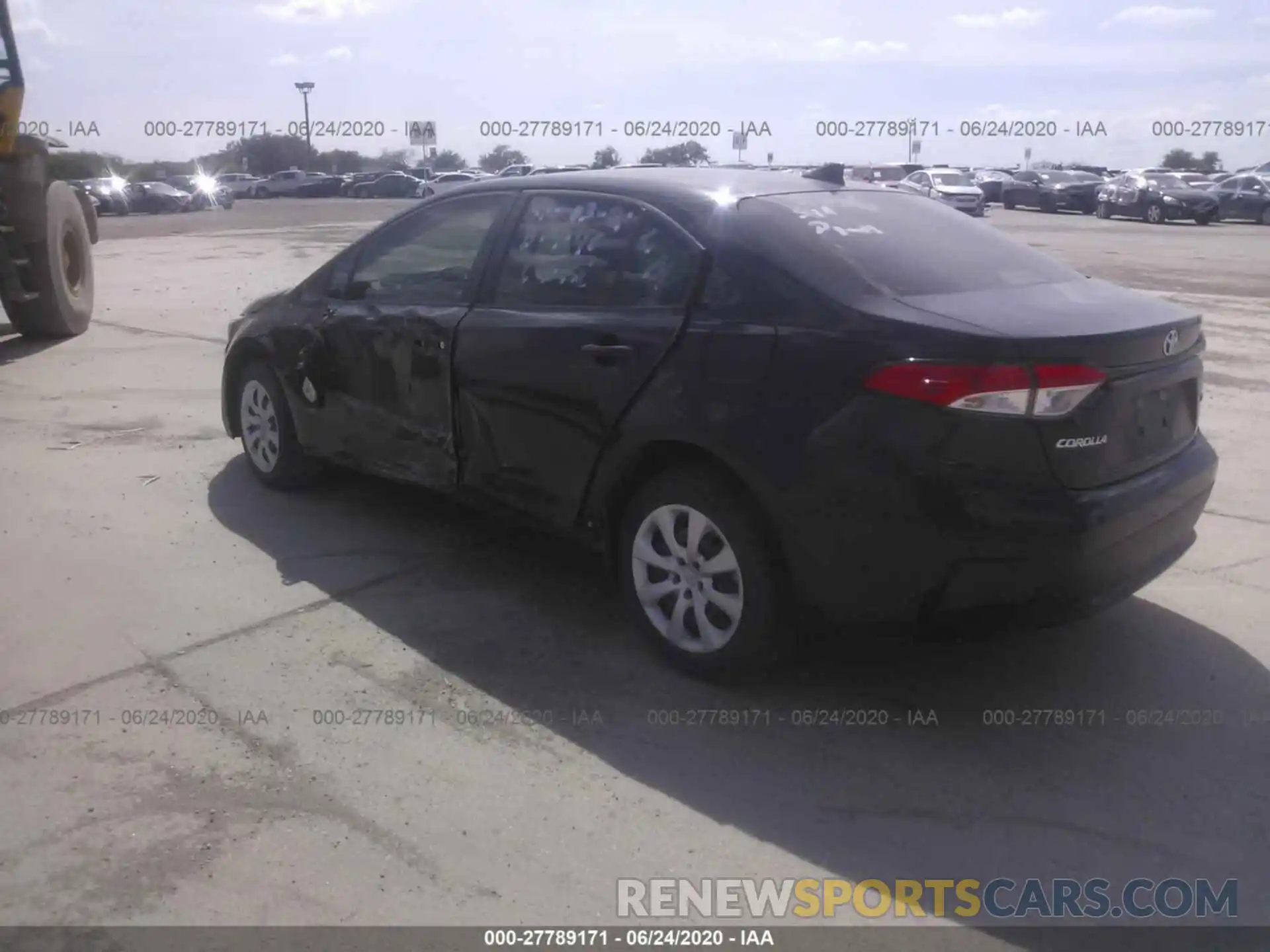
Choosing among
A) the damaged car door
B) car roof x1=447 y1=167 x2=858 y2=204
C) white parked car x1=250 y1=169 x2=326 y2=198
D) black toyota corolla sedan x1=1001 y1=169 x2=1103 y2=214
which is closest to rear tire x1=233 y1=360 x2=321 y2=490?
the damaged car door

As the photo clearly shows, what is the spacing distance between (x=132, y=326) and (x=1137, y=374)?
10.7 m

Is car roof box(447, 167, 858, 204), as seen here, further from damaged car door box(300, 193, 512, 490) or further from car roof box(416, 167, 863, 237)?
damaged car door box(300, 193, 512, 490)

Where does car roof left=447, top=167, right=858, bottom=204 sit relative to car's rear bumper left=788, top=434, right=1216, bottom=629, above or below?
Result: above

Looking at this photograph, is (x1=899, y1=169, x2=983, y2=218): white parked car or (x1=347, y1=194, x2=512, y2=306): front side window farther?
(x1=899, y1=169, x2=983, y2=218): white parked car

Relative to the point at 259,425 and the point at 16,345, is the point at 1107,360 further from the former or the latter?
the point at 16,345

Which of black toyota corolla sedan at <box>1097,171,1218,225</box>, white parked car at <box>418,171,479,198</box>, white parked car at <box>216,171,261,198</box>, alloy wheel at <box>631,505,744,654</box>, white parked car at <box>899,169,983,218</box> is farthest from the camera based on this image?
white parked car at <box>216,171,261,198</box>

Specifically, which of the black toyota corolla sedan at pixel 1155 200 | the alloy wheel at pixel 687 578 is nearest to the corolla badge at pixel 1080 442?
the alloy wheel at pixel 687 578

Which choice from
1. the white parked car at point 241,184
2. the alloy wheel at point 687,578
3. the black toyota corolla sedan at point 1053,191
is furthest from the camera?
Answer: the white parked car at point 241,184

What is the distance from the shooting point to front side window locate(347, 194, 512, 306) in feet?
16.2

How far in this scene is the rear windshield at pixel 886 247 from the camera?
12.7ft

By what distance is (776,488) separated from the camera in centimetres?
370

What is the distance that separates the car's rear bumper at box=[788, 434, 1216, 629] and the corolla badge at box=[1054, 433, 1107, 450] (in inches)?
5.0

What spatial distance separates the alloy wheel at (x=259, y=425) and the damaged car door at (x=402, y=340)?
0.45m

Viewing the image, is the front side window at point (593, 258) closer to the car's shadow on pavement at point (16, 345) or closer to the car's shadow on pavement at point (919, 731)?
the car's shadow on pavement at point (919, 731)
